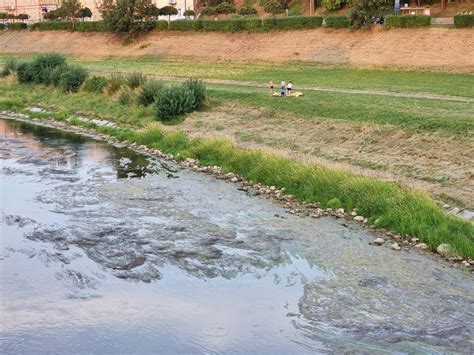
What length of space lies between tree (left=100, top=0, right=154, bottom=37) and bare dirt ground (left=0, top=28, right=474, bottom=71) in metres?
1.19

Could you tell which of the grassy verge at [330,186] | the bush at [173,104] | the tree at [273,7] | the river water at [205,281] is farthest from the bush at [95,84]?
the tree at [273,7]

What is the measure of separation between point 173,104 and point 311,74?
1567 centimetres

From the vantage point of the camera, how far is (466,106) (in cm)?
2472

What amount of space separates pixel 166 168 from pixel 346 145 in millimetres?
5355

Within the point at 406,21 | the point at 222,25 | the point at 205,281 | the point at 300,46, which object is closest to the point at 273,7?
the point at 222,25

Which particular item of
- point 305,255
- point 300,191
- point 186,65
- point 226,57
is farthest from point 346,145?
point 226,57

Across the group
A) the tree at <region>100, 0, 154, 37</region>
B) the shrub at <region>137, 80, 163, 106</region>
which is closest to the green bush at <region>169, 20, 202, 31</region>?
the tree at <region>100, 0, 154, 37</region>

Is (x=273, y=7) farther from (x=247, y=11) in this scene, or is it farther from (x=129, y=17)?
(x=129, y=17)

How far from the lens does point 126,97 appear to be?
3234 centimetres

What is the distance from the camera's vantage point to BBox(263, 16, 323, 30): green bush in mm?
55812

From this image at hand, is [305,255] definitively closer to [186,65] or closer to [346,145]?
[346,145]

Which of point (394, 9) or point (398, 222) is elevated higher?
point (394, 9)

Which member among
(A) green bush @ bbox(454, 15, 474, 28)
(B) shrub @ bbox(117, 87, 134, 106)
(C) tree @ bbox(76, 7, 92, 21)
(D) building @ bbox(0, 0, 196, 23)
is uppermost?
(D) building @ bbox(0, 0, 196, 23)

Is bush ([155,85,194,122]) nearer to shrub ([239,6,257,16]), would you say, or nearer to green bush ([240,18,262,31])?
green bush ([240,18,262,31])
